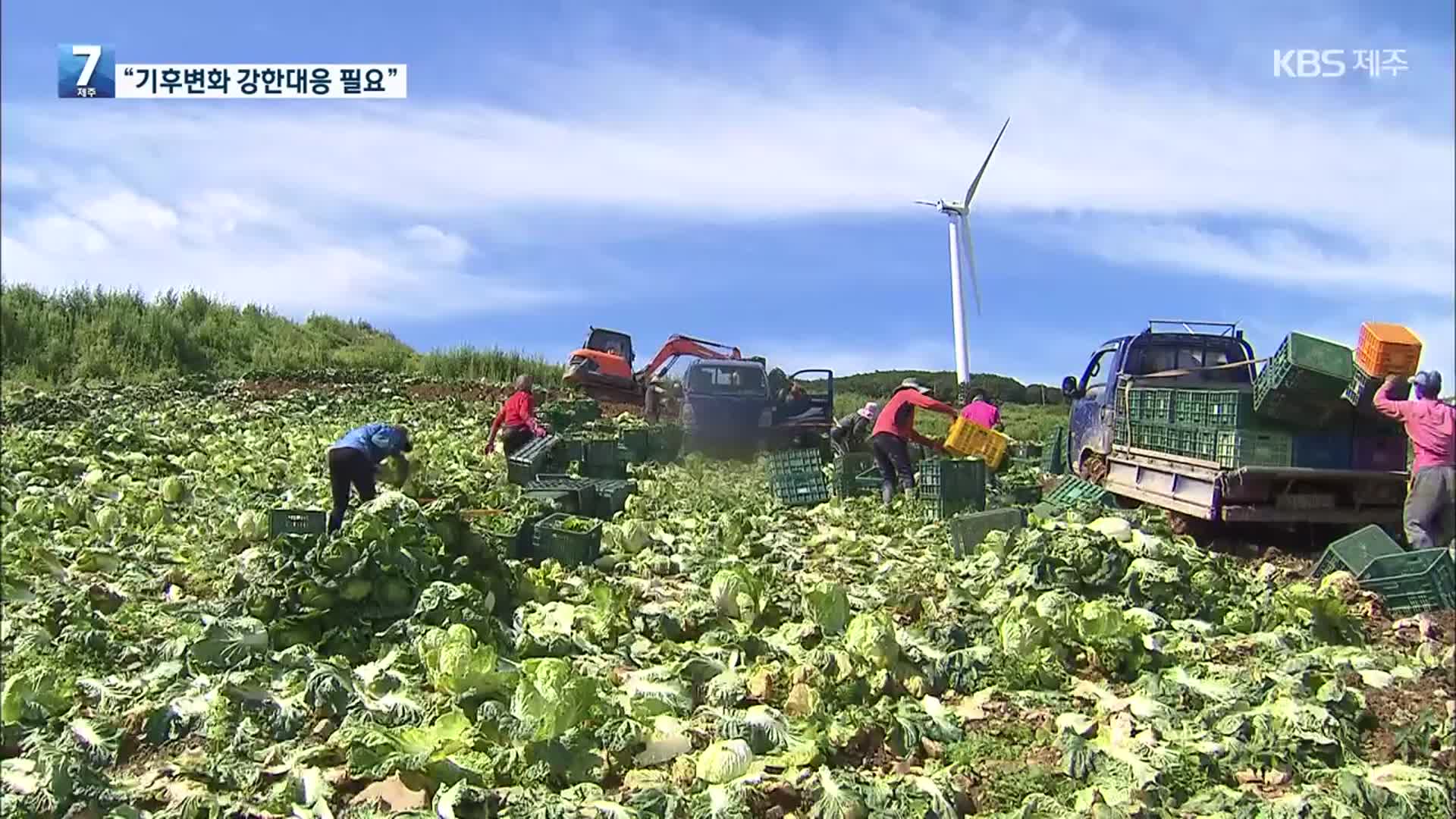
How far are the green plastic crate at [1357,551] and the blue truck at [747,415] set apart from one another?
8655 millimetres

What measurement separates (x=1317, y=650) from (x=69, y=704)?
576cm

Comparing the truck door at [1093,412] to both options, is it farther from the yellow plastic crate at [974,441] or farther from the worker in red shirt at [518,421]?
the worker in red shirt at [518,421]

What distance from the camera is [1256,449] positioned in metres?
8.64

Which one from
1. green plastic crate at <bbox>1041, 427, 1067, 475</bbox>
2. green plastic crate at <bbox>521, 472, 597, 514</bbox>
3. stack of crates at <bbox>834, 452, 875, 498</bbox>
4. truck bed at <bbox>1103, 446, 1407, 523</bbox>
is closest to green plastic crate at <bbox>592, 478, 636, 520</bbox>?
green plastic crate at <bbox>521, 472, 597, 514</bbox>

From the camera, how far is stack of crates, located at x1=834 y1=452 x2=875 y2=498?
1094 centimetres

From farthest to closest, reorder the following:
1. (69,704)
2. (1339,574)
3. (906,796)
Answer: (1339,574) < (69,704) < (906,796)

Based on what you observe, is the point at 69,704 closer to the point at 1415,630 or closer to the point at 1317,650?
the point at 1317,650

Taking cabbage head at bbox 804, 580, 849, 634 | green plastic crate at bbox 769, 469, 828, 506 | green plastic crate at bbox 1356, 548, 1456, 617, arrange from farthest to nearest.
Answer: green plastic crate at bbox 769, 469, 828, 506 < green plastic crate at bbox 1356, 548, 1456, 617 < cabbage head at bbox 804, 580, 849, 634

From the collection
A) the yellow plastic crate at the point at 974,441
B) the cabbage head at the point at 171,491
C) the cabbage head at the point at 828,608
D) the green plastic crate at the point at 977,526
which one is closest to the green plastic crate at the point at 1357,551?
the green plastic crate at the point at 977,526

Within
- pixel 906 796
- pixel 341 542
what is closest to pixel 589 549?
pixel 341 542

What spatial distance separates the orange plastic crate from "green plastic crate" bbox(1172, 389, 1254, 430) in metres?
0.89

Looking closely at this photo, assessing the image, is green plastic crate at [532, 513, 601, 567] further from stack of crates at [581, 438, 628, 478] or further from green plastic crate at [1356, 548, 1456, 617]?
green plastic crate at [1356, 548, 1456, 617]

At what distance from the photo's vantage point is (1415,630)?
6.40 meters

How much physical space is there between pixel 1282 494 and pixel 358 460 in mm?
7020
